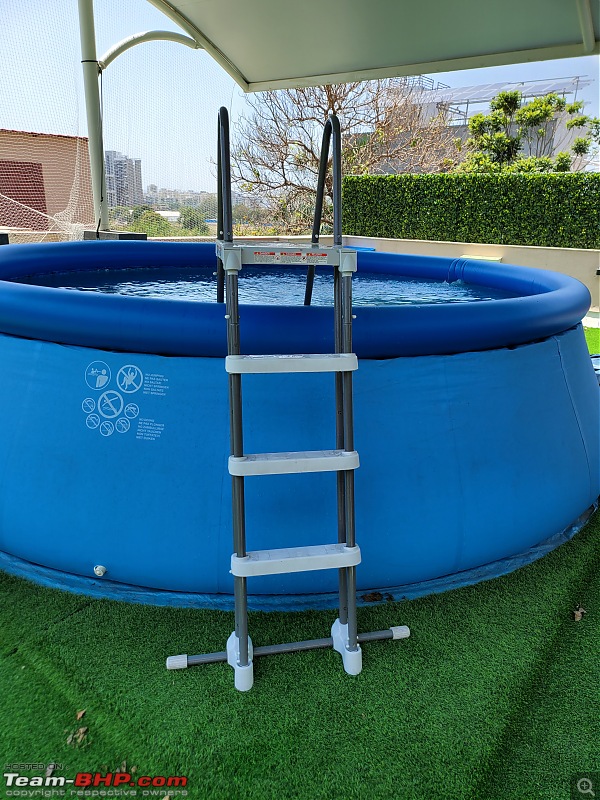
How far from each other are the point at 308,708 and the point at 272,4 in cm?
593

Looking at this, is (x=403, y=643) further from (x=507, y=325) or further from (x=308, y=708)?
(x=507, y=325)

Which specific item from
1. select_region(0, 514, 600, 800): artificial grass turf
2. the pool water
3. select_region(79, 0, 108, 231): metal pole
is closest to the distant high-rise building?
select_region(79, 0, 108, 231): metal pole

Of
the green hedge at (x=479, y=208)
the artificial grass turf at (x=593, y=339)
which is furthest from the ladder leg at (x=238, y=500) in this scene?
the green hedge at (x=479, y=208)

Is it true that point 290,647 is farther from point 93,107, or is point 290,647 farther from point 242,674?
point 93,107

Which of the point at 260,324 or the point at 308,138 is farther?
the point at 308,138

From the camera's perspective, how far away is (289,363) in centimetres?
183

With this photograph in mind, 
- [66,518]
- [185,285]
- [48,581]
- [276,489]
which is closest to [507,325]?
[276,489]

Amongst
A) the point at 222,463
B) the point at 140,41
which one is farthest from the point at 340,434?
the point at 140,41

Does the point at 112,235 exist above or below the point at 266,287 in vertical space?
above

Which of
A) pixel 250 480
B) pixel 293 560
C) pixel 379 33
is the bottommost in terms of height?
pixel 293 560

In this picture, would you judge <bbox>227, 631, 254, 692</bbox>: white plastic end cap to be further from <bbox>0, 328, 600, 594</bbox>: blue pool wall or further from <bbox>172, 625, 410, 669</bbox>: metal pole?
<bbox>0, 328, 600, 594</bbox>: blue pool wall

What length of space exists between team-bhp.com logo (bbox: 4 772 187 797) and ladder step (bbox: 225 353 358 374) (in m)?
1.02

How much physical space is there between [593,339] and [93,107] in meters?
6.08

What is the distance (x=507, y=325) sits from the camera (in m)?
2.35
